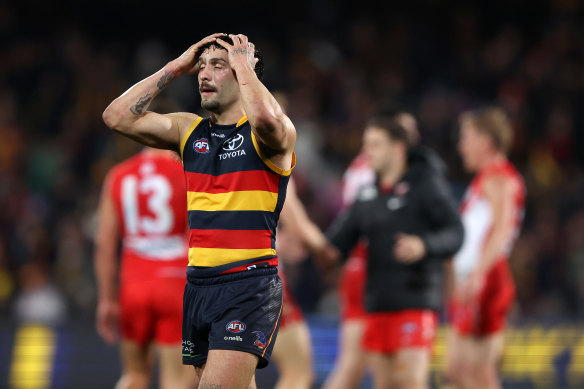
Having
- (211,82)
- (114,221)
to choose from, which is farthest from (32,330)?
(211,82)

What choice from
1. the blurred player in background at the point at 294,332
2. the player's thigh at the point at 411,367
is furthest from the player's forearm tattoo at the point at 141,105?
the player's thigh at the point at 411,367

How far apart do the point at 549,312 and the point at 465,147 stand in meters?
5.59

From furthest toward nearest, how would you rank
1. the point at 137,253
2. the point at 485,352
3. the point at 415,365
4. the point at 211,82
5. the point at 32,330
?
the point at 32,330, the point at 485,352, the point at 137,253, the point at 415,365, the point at 211,82

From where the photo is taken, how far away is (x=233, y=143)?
450 cm

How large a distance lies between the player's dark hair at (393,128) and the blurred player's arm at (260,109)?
2.68 m

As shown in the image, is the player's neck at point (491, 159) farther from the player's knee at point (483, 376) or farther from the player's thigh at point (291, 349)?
the player's thigh at point (291, 349)

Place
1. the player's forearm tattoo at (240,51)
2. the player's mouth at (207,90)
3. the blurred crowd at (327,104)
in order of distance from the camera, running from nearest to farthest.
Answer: the player's forearm tattoo at (240,51) → the player's mouth at (207,90) → the blurred crowd at (327,104)

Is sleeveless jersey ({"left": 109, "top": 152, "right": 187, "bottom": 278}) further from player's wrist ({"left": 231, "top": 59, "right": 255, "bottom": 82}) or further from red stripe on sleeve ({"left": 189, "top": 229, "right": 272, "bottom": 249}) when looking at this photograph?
player's wrist ({"left": 231, "top": 59, "right": 255, "bottom": 82})

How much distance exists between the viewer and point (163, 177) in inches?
274

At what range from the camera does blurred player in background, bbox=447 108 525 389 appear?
7.82m

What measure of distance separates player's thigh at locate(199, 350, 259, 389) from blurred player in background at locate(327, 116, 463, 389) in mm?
2446

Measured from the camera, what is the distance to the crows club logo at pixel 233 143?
177 inches

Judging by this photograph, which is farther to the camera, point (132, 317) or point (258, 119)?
point (132, 317)

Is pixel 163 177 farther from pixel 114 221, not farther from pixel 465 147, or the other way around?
pixel 465 147
